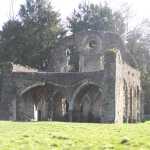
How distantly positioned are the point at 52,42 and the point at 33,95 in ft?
32.1

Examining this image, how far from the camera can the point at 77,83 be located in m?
28.9

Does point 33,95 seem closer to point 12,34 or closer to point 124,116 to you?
point 124,116

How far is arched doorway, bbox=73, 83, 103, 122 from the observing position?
1203 inches

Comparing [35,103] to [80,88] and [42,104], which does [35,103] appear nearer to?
[42,104]

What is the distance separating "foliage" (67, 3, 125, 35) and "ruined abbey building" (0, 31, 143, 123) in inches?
344

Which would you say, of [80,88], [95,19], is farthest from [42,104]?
[95,19]

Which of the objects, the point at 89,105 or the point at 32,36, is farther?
the point at 32,36

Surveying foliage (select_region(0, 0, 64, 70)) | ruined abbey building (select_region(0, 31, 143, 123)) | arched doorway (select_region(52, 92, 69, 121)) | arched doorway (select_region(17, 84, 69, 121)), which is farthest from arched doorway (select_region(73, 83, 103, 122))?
foliage (select_region(0, 0, 64, 70))

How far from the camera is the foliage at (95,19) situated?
45250mm

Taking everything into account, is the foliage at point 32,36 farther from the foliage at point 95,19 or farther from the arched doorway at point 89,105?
the arched doorway at point 89,105

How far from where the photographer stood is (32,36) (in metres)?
39.6

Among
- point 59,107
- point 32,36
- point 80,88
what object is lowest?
point 59,107

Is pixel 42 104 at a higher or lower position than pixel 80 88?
lower

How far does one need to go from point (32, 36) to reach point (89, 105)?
9547mm
